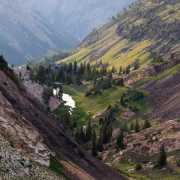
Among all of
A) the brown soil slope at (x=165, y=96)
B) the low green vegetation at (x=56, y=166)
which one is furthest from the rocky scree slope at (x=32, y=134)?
the brown soil slope at (x=165, y=96)

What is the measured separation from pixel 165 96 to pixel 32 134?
4797 inches

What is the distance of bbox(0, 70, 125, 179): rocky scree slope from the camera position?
4331 centimetres

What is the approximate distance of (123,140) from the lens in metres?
109

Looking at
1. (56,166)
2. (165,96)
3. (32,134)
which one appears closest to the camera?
(56,166)

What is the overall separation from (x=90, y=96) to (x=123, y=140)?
3635 inches

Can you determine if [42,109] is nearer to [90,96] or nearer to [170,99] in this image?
[170,99]

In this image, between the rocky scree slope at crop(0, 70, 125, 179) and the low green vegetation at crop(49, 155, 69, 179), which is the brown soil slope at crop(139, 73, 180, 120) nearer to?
the rocky scree slope at crop(0, 70, 125, 179)

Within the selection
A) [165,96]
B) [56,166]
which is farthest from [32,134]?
[165,96]

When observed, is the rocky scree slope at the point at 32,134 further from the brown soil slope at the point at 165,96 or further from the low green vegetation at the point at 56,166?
the brown soil slope at the point at 165,96

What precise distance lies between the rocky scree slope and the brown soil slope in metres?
81.4

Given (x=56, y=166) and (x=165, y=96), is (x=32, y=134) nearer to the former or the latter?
(x=56, y=166)

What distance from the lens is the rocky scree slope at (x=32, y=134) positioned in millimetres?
43312

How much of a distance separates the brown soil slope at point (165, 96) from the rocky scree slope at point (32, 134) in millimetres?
81401

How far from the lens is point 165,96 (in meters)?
159
